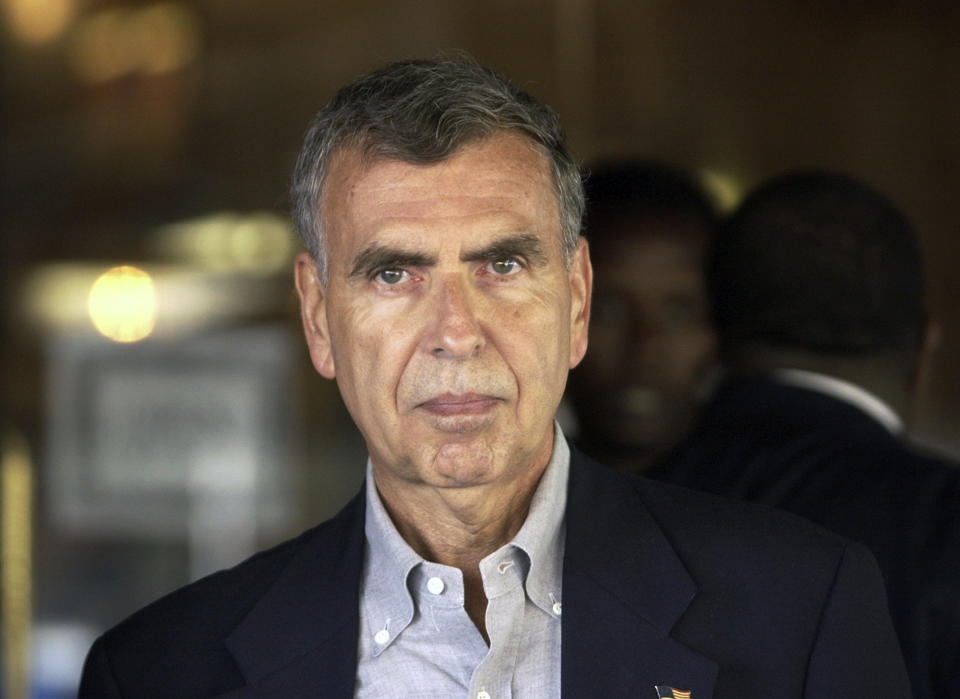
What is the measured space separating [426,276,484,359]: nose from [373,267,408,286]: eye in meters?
0.06

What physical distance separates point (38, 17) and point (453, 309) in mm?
3311

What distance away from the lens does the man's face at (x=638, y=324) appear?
3137 mm

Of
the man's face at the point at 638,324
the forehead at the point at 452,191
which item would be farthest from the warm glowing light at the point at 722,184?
the forehead at the point at 452,191

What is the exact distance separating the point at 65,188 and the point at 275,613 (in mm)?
3056

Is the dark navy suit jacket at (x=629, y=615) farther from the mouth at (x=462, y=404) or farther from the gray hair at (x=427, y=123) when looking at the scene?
the gray hair at (x=427, y=123)

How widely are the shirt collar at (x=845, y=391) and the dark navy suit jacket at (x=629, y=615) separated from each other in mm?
416

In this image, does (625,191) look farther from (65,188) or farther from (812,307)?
(65,188)

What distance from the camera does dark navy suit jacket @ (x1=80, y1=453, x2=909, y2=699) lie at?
1707 millimetres

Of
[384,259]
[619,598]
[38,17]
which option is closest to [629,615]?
[619,598]

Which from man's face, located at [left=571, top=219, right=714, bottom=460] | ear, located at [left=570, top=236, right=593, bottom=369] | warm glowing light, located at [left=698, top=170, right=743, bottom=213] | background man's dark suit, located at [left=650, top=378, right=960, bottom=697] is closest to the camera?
ear, located at [left=570, top=236, right=593, bottom=369]

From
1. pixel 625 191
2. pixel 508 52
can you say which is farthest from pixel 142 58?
pixel 625 191

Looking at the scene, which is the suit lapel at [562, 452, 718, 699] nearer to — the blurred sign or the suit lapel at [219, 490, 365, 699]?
the suit lapel at [219, 490, 365, 699]

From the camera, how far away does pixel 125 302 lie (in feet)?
15.1

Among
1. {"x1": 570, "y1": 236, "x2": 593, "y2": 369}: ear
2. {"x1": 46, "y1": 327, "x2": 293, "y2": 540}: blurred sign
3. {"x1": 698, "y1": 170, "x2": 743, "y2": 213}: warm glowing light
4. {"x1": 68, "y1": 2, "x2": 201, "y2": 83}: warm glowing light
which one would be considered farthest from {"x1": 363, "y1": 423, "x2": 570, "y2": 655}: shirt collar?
{"x1": 68, "y1": 2, "x2": 201, "y2": 83}: warm glowing light
